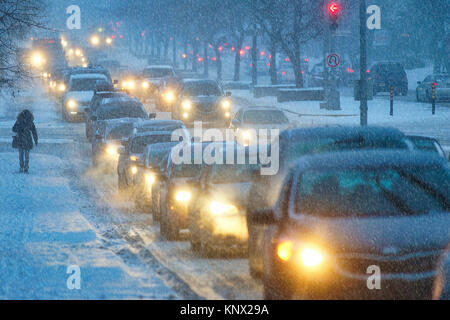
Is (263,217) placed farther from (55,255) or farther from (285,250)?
(55,255)

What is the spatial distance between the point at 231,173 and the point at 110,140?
1268 cm

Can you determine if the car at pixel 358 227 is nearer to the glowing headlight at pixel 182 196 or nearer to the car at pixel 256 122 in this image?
the glowing headlight at pixel 182 196

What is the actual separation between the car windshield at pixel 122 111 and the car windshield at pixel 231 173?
18.3 meters

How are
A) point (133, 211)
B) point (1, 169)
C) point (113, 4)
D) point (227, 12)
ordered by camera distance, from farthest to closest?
point (113, 4), point (227, 12), point (1, 169), point (133, 211)

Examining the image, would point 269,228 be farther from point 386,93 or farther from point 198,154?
point 386,93

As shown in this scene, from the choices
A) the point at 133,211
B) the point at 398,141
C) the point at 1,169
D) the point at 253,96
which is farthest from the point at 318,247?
the point at 253,96

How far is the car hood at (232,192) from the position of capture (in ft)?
39.7

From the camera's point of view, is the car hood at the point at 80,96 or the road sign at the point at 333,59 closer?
the road sign at the point at 333,59

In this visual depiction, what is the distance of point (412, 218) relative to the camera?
7.75 m

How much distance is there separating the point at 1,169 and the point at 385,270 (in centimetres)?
1943

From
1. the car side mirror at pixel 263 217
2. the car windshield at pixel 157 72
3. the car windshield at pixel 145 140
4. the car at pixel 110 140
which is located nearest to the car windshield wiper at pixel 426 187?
the car side mirror at pixel 263 217

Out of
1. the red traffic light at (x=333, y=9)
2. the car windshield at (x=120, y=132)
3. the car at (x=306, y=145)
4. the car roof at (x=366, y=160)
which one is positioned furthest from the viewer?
the red traffic light at (x=333, y=9)

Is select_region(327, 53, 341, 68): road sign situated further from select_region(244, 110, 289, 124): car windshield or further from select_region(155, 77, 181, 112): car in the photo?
select_region(155, 77, 181, 112): car

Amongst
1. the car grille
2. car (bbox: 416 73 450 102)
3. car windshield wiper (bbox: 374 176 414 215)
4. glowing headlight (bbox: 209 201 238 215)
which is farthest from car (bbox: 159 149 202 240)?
car (bbox: 416 73 450 102)
